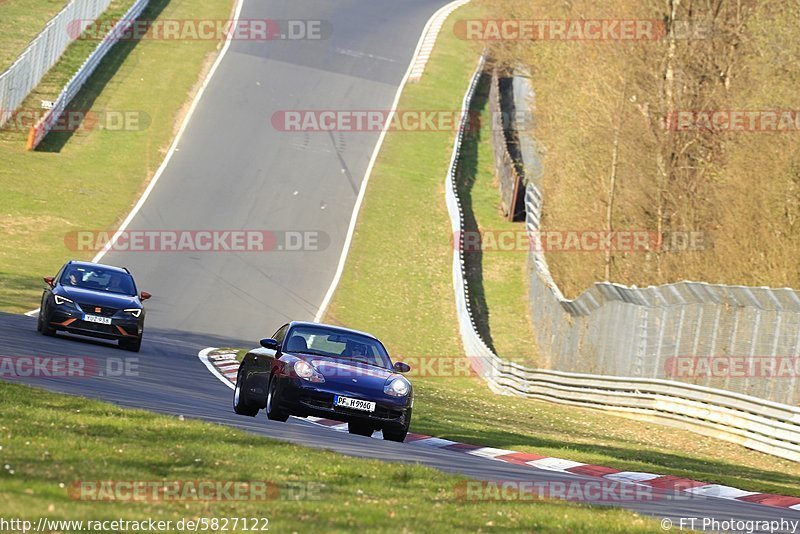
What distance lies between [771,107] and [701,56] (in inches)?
181

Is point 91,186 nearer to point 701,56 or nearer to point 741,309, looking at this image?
point 701,56

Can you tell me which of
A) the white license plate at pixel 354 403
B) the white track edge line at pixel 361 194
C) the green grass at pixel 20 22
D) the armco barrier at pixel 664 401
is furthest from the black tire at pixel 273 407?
the green grass at pixel 20 22

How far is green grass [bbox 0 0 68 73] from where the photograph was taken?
5366 centimetres

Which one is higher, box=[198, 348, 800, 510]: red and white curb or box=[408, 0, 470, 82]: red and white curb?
box=[408, 0, 470, 82]: red and white curb

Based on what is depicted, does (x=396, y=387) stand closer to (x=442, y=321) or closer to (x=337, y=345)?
(x=337, y=345)

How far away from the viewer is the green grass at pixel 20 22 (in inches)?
2112

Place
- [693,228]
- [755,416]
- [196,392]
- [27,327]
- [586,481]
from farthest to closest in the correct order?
[693,228]
[27,327]
[755,416]
[196,392]
[586,481]

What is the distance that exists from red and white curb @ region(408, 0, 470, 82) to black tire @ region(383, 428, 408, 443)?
45.9m

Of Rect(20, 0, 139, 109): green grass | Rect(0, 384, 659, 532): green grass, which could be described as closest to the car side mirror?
Rect(0, 384, 659, 532): green grass

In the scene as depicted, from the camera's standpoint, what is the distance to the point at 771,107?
109 ft

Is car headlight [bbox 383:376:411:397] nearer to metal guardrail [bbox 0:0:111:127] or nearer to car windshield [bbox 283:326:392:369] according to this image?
car windshield [bbox 283:326:392:369]

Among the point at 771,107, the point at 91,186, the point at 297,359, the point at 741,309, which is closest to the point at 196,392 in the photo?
the point at 297,359

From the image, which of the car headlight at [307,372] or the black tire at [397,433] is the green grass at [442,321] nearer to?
the black tire at [397,433]

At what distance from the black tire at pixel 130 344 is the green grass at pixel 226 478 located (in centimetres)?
1127
